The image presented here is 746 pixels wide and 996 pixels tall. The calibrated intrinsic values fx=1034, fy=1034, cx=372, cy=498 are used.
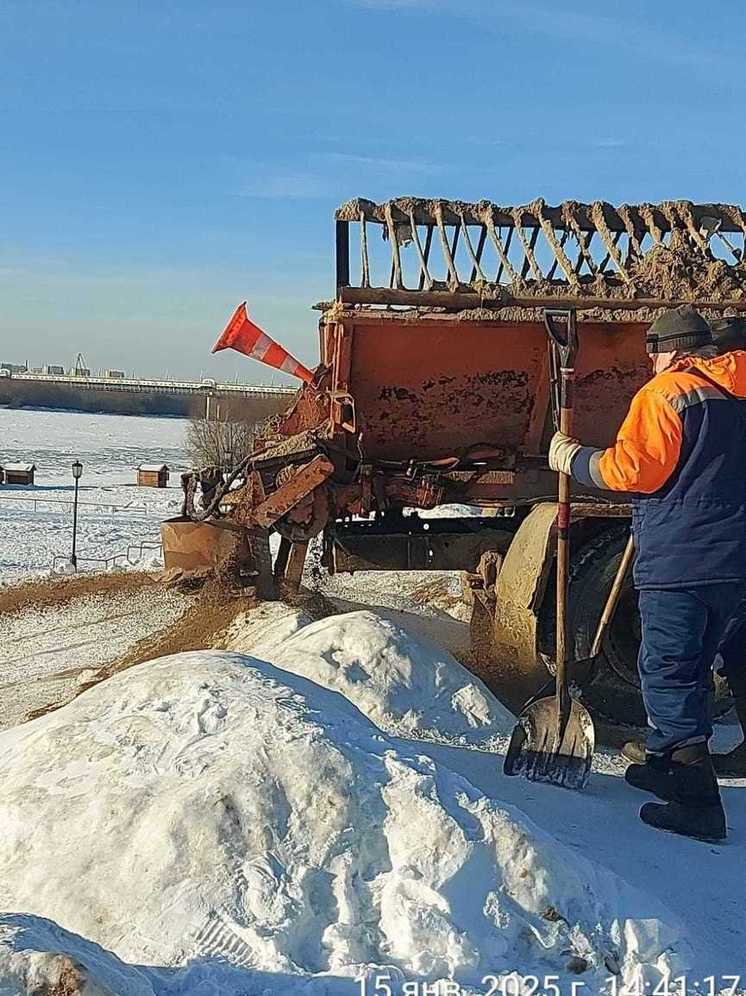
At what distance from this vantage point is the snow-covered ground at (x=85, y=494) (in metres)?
15.9

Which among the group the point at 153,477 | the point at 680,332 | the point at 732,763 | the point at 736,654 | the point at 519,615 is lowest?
the point at 153,477

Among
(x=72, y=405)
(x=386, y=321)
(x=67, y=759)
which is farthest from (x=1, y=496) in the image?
(x=72, y=405)

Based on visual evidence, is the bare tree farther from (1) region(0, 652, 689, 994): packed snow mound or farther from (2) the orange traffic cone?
(1) region(0, 652, 689, 994): packed snow mound

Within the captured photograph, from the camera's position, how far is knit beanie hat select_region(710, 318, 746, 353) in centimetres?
404

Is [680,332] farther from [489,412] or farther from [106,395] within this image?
[106,395]

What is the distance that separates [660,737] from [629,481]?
104cm

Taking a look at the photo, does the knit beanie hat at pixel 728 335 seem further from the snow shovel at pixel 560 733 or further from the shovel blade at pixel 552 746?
the shovel blade at pixel 552 746

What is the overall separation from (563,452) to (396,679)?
4.99ft

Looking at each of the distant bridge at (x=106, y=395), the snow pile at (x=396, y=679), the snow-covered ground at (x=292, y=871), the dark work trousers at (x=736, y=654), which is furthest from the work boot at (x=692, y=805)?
the distant bridge at (x=106, y=395)

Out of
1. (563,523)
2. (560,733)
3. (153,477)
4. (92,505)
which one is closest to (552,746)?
(560,733)

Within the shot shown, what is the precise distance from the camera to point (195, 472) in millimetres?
A: 7086

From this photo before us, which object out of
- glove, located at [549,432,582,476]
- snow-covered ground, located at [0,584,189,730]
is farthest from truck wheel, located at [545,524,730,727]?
snow-covered ground, located at [0,584,189,730]

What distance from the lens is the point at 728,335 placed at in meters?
4.05

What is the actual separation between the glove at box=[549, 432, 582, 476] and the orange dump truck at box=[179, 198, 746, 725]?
1.27m
